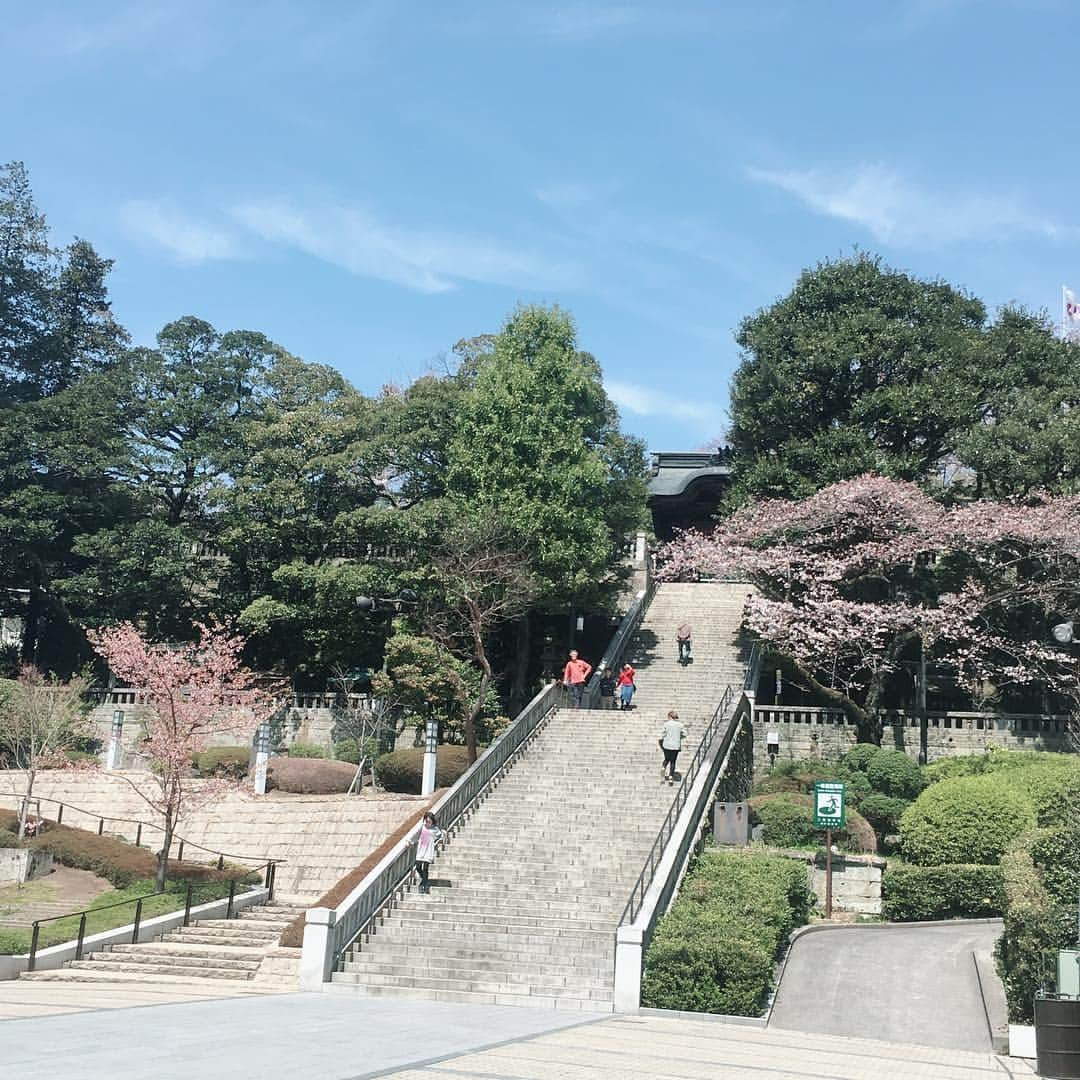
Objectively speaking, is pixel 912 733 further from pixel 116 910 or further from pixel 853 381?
pixel 116 910

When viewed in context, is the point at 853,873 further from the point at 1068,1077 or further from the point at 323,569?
the point at 323,569

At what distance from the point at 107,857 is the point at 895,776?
18.9m

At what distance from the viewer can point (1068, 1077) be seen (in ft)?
41.6

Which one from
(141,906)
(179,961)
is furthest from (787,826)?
(141,906)

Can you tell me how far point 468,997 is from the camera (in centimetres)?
1744

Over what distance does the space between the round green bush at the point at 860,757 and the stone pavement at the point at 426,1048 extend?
47.1ft

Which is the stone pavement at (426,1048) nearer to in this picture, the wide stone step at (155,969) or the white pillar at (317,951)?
the white pillar at (317,951)

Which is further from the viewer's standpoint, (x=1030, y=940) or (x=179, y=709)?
(x=179, y=709)

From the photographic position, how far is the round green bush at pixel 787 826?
24859 mm

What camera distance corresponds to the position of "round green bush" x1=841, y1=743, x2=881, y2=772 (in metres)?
29.2

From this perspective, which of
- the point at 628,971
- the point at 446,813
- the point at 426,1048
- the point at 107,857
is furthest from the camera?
the point at 107,857

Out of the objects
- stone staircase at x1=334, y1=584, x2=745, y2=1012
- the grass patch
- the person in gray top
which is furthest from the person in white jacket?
the person in gray top

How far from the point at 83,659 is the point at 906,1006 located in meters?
34.2

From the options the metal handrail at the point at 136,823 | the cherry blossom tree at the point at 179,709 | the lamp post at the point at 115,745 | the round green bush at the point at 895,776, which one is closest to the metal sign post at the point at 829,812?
the round green bush at the point at 895,776
